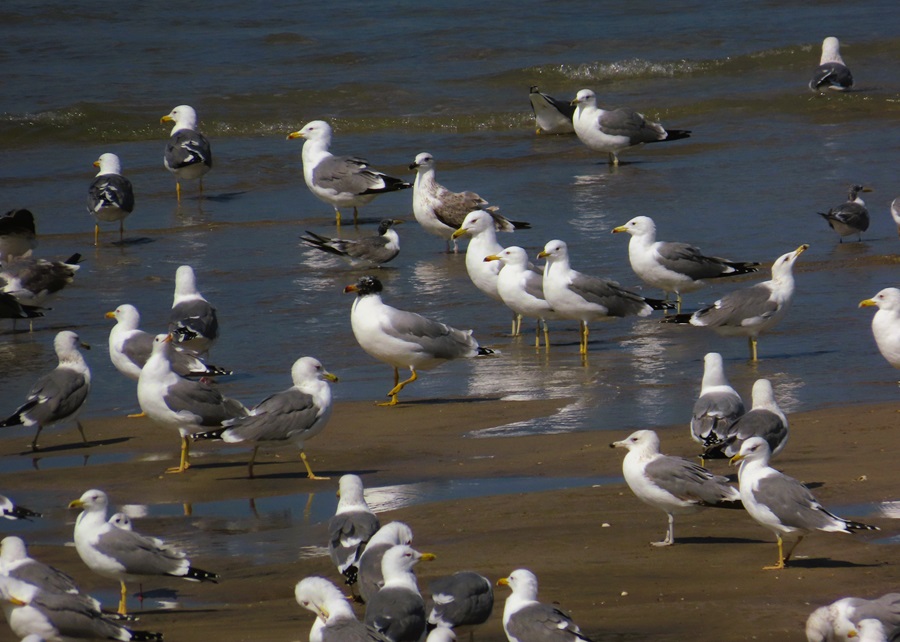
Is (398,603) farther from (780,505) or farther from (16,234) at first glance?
(16,234)

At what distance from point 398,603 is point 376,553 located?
77 cm

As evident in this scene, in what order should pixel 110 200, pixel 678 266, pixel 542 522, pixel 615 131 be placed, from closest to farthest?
1. pixel 542 522
2. pixel 678 266
3. pixel 110 200
4. pixel 615 131

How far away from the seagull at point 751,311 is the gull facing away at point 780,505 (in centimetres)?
413

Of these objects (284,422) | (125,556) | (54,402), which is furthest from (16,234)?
(125,556)

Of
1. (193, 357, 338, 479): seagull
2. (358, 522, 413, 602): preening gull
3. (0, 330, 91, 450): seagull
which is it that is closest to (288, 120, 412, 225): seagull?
(0, 330, 91, 450): seagull

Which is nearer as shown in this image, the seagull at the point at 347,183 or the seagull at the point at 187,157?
the seagull at the point at 347,183

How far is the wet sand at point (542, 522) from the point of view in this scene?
691cm

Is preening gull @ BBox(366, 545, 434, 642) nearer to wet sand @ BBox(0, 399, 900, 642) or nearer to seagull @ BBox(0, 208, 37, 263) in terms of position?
wet sand @ BBox(0, 399, 900, 642)

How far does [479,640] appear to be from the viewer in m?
6.98

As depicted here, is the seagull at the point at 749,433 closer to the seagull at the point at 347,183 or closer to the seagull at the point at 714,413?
the seagull at the point at 714,413

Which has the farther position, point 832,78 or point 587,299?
point 832,78

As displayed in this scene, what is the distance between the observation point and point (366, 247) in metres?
15.9

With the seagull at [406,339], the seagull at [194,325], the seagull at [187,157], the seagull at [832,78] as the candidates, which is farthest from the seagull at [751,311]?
the seagull at [832,78]

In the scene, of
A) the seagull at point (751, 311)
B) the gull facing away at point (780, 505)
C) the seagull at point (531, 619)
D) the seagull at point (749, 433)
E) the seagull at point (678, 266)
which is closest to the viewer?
the seagull at point (531, 619)
